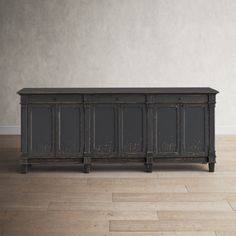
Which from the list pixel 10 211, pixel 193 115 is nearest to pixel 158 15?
pixel 193 115

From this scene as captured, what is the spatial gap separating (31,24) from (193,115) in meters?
3.36

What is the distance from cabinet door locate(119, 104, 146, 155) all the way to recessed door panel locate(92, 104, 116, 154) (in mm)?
93

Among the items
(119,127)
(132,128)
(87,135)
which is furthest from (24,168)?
(132,128)

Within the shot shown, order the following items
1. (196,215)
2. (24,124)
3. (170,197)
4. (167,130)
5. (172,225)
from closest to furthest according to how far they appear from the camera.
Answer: (172,225), (196,215), (170,197), (24,124), (167,130)

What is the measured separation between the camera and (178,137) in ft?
19.2

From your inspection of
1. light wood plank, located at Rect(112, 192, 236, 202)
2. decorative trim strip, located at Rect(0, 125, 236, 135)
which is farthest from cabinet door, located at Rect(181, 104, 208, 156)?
decorative trim strip, located at Rect(0, 125, 236, 135)

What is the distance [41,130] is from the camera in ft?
19.0

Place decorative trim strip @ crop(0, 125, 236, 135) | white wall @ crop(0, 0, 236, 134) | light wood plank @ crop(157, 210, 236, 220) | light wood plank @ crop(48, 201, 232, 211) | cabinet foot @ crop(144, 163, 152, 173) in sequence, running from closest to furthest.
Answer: light wood plank @ crop(157, 210, 236, 220) → light wood plank @ crop(48, 201, 232, 211) → cabinet foot @ crop(144, 163, 152, 173) → white wall @ crop(0, 0, 236, 134) → decorative trim strip @ crop(0, 125, 236, 135)

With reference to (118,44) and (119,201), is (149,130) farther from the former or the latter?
(118,44)

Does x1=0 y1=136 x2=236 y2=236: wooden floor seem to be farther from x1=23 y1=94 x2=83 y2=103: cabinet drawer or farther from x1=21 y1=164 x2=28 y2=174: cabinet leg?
x1=23 y1=94 x2=83 y2=103: cabinet drawer

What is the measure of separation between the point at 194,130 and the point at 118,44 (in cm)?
274

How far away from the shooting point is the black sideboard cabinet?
5797 millimetres

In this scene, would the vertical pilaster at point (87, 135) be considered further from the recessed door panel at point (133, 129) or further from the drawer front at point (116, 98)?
the recessed door panel at point (133, 129)

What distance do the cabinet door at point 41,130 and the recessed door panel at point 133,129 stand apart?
73 cm
